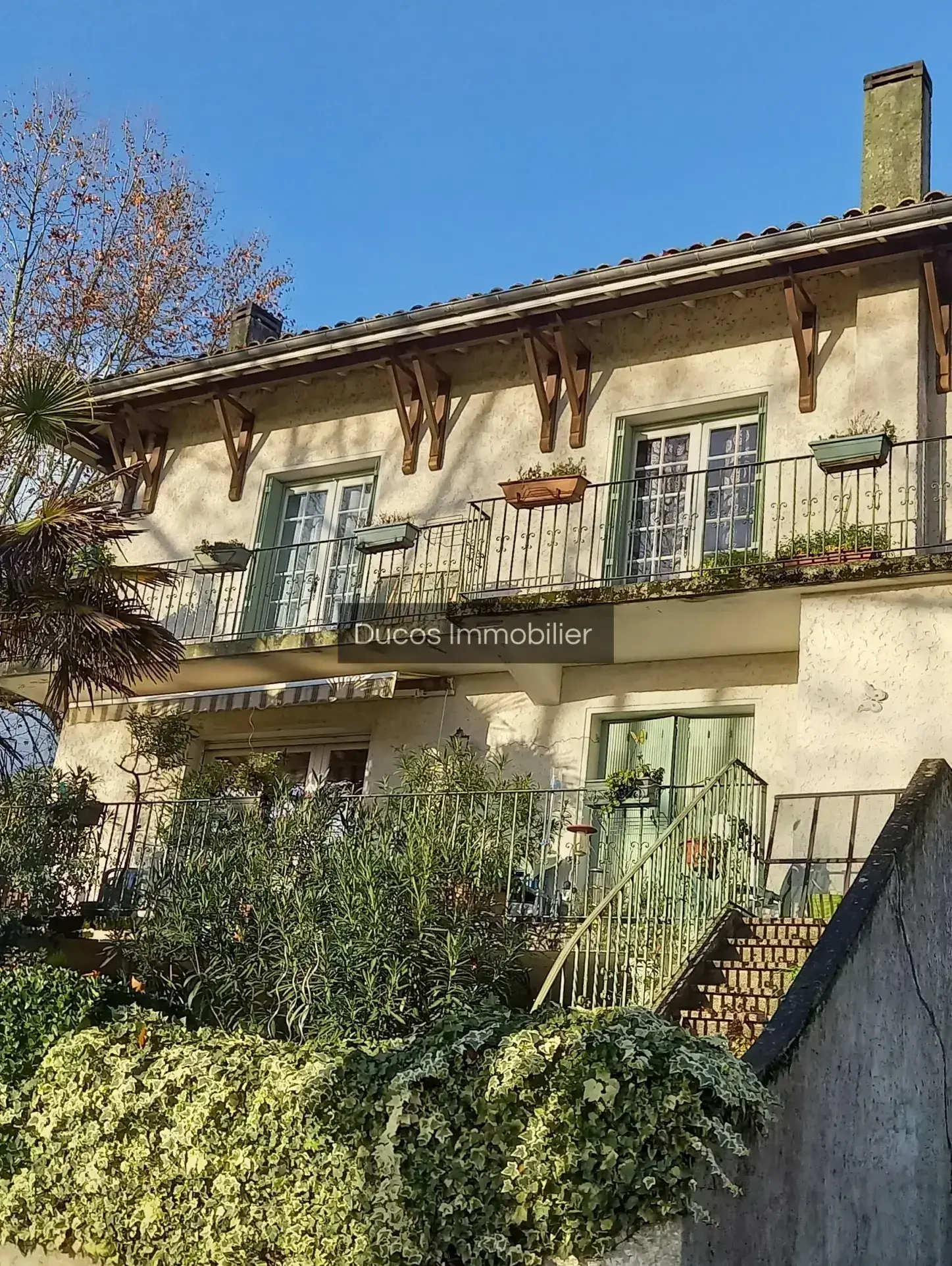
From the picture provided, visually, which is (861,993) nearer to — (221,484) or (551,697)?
(551,697)

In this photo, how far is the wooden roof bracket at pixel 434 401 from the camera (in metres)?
15.4

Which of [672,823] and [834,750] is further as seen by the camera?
[834,750]

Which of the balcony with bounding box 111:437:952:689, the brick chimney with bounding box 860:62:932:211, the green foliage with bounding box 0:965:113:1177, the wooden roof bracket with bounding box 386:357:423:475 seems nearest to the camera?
Answer: the green foliage with bounding box 0:965:113:1177

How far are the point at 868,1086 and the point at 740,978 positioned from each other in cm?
174

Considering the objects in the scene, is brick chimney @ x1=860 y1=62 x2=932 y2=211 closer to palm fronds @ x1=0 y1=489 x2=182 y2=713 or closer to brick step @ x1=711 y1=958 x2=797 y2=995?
brick step @ x1=711 y1=958 x2=797 y2=995

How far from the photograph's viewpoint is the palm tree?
10.8 meters

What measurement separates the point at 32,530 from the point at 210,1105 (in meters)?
Result: 5.93

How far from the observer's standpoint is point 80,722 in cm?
1714

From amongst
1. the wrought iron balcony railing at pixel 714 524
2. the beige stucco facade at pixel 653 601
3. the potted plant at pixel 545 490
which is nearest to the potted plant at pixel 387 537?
the wrought iron balcony railing at pixel 714 524

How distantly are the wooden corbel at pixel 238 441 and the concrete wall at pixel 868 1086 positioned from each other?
36.2 ft

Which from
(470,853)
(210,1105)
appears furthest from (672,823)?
(210,1105)

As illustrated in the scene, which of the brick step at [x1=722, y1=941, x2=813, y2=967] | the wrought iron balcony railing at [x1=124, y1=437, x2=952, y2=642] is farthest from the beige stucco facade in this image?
the brick step at [x1=722, y1=941, x2=813, y2=967]

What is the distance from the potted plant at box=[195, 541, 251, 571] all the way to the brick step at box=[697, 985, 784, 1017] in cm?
894

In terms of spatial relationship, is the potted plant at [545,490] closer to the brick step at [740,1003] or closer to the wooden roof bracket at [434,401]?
the wooden roof bracket at [434,401]
